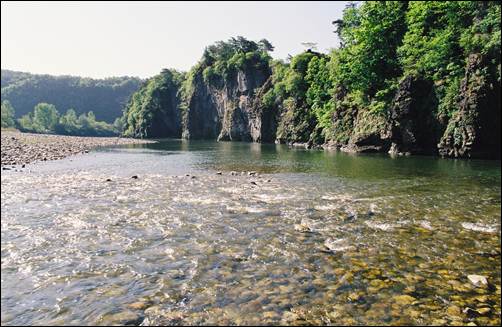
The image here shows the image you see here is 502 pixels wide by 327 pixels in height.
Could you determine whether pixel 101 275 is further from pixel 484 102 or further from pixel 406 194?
pixel 484 102

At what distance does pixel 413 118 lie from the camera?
50.5 meters

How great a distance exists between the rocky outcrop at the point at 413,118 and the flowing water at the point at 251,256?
29187 mm

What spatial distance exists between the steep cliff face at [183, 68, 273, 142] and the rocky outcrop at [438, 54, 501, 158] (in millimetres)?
69334

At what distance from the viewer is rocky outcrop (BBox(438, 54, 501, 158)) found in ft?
138

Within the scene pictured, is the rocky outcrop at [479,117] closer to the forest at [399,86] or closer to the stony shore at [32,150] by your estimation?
the forest at [399,86]

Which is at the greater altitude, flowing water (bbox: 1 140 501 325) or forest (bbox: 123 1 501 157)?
forest (bbox: 123 1 501 157)

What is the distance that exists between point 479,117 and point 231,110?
101 m

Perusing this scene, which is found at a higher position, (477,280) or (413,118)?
(413,118)

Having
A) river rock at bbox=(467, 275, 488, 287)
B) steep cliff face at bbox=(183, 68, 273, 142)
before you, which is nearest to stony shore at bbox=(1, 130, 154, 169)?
river rock at bbox=(467, 275, 488, 287)

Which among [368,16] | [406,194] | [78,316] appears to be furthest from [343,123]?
[78,316]

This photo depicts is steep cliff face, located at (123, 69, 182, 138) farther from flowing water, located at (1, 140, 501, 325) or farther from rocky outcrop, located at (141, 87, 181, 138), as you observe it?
flowing water, located at (1, 140, 501, 325)

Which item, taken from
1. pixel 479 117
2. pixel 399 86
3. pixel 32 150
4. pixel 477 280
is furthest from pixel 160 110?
pixel 477 280

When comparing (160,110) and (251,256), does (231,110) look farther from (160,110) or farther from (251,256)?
(251,256)

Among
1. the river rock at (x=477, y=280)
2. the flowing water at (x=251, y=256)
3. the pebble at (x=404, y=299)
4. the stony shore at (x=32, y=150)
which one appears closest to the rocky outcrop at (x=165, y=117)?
the stony shore at (x=32, y=150)
